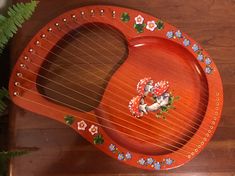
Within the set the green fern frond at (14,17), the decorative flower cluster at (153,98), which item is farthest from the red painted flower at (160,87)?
the green fern frond at (14,17)

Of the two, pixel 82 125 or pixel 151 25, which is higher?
pixel 151 25

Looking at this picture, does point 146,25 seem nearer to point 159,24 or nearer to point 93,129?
point 159,24

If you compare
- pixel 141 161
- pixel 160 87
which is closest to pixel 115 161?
pixel 141 161

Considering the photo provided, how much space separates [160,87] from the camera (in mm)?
1146

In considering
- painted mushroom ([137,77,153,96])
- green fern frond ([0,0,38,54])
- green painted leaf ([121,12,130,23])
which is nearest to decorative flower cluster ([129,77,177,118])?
painted mushroom ([137,77,153,96])

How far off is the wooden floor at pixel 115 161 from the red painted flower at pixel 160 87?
0.65ft

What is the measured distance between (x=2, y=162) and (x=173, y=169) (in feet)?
1.87

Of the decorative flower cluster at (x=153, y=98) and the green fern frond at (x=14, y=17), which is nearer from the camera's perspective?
the green fern frond at (x=14, y=17)

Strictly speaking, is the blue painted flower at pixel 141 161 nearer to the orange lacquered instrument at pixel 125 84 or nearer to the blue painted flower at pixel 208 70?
the orange lacquered instrument at pixel 125 84

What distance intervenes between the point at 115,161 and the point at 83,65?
357 millimetres

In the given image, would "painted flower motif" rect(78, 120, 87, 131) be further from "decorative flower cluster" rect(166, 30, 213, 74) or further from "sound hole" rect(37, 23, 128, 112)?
"decorative flower cluster" rect(166, 30, 213, 74)

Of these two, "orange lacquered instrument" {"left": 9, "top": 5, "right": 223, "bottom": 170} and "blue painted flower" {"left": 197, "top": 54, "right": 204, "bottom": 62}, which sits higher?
"blue painted flower" {"left": 197, "top": 54, "right": 204, "bottom": 62}

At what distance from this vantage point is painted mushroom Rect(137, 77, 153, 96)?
3.73 feet

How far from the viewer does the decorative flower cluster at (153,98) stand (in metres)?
1.12
